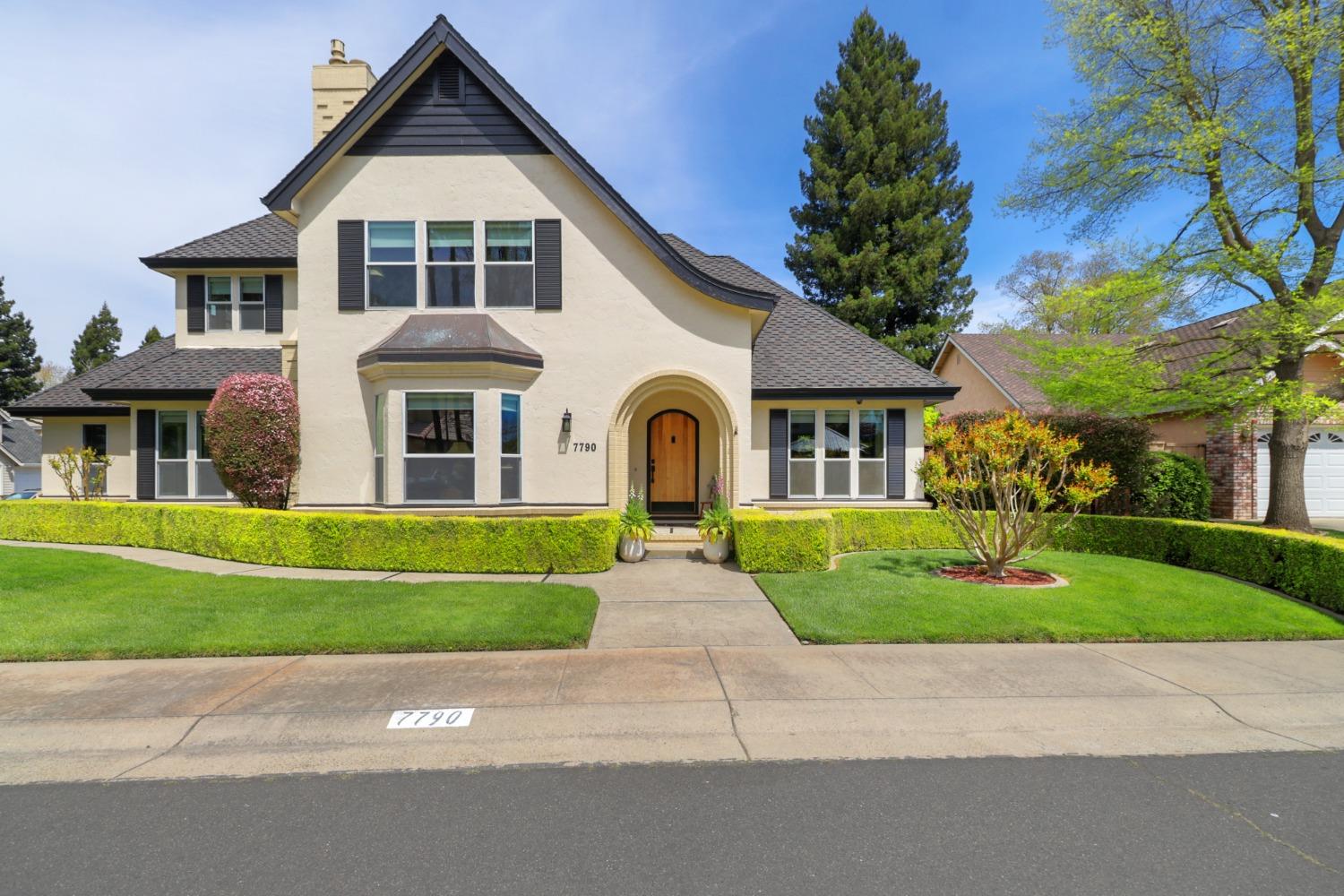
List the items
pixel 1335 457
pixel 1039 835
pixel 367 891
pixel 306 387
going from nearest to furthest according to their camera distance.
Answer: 1. pixel 367 891
2. pixel 1039 835
3. pixel 306 387
4. pixel 1335 457

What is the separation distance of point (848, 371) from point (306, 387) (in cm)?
1202

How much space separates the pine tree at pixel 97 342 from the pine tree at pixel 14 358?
4072 mm

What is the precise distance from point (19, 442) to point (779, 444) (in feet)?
138

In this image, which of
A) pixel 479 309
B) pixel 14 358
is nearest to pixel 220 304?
pixel 479 309

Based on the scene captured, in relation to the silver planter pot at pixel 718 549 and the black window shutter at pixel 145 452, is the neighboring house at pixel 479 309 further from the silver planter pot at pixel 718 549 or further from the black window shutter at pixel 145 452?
the black window shutter at pixel 145 452

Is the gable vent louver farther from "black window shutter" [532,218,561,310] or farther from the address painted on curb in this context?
the address painted on curb

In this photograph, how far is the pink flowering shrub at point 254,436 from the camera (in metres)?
11.2

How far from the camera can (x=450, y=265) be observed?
39.5 ft

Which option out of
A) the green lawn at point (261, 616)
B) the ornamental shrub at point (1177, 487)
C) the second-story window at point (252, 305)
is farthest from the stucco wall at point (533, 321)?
the ornamental shrub at point (1177, 487)

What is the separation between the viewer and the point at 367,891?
283cm

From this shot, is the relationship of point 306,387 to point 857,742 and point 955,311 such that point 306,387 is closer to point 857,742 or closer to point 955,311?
point 857,742

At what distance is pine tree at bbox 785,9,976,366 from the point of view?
27.8m

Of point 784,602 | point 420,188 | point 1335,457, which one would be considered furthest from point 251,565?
point 1335,457

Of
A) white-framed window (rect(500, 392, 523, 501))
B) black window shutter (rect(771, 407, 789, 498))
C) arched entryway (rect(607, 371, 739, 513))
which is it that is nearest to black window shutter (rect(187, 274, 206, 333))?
white-framed window (rect(500, 392, 523, 501))
